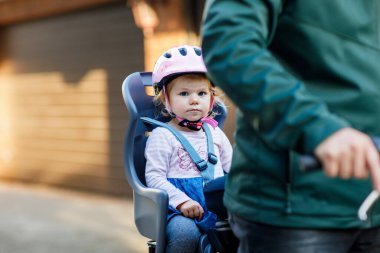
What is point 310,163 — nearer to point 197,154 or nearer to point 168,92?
point 197,154

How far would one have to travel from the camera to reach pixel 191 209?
8.71 ft

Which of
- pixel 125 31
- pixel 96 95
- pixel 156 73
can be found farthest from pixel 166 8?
pixel 156 73

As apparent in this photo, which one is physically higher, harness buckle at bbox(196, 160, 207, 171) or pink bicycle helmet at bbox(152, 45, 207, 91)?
pink bicycle helmet at bbox(152, 45, 207, 91)

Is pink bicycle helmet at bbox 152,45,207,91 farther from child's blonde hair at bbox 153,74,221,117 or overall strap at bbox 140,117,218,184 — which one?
overall strap at bbox 140,117,218,184

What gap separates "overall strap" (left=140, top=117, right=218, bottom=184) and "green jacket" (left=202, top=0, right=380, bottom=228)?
1240 mm

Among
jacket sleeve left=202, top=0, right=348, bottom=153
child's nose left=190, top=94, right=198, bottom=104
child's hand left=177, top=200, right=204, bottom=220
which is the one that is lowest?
child's hand left=177, top=200, right=204, bottom=220

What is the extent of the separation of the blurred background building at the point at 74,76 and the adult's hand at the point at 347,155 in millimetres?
6119

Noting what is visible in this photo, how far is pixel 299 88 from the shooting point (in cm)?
134

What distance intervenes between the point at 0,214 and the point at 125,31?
2.90 meters

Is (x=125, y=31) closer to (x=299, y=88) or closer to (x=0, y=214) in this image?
(x=0, y=214)

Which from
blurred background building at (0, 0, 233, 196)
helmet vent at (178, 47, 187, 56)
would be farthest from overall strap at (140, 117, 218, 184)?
blurred background building at (0, 0, 233, 196)

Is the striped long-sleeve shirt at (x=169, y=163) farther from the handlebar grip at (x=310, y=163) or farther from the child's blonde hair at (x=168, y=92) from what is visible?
the handlebar grip at (x=310, y=163)

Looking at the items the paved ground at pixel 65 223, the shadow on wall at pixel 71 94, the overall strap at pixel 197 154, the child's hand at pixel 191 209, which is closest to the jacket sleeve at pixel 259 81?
the child's hand at pixel 191 209

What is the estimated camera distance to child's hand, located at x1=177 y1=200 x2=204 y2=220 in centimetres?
266
